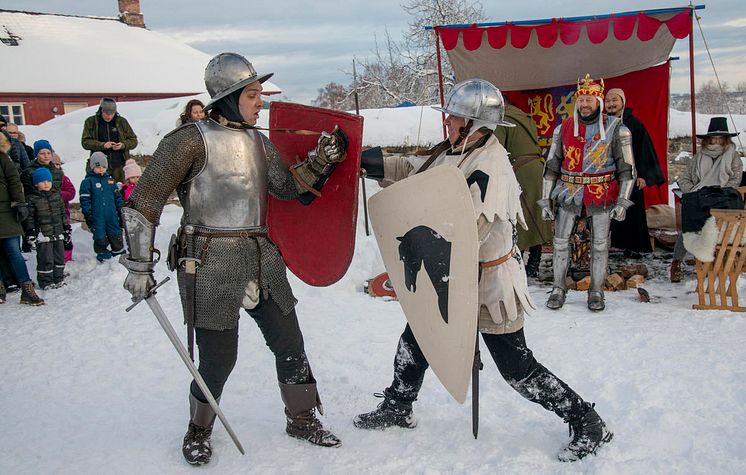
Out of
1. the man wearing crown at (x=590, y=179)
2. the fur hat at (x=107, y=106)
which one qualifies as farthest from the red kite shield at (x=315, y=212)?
the fur hat at (x=107, y=106)

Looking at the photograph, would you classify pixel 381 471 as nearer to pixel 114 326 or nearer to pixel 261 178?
pixel 261 178

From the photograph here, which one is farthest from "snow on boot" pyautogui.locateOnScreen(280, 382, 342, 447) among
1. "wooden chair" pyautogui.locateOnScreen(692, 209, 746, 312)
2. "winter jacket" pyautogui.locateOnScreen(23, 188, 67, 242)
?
"winter jacket" pyautogui.locateOnScreen(23, 188, 67, 242)

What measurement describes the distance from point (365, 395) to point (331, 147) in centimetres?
142

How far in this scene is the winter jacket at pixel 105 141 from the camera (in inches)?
232

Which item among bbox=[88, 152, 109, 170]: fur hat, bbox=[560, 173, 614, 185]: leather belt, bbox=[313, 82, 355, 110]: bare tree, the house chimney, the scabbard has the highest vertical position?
the house chimney

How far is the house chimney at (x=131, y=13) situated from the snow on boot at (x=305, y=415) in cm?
2453

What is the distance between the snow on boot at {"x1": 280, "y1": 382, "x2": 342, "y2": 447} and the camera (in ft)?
8.45

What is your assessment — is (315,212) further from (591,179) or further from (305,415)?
(591,179)

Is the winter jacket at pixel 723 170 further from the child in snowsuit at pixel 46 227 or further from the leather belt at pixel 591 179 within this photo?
the child in snowsuit at pixel 46 227

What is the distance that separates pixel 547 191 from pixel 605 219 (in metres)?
0.46

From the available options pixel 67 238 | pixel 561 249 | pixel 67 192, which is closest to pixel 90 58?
pixel 67 192

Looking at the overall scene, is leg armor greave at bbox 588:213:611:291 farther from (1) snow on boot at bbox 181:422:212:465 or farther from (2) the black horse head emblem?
(1) snow on boot at bbox 181:422:212:465

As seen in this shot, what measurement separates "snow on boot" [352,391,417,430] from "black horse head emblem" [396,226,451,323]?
0.61 metres

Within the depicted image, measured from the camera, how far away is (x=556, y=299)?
4.35m
